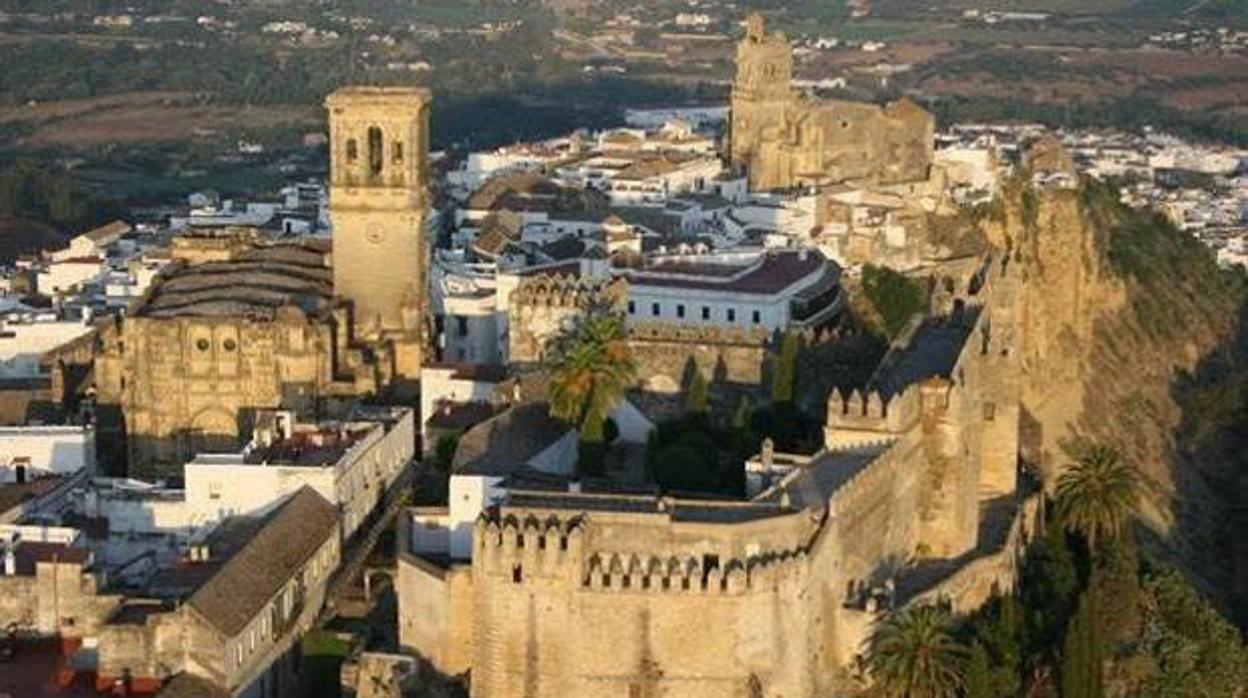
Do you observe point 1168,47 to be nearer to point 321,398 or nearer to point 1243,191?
point 1243,191

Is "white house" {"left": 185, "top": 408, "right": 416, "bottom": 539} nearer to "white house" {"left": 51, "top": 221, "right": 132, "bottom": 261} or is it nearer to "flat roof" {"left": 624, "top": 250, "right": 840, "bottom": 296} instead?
"flat roof" {"left": 624, "top": 250, "right": 840, "bottom": 296}

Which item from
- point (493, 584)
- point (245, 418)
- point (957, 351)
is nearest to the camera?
point (493, 584)

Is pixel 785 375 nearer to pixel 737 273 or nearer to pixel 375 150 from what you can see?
pixel 737 273

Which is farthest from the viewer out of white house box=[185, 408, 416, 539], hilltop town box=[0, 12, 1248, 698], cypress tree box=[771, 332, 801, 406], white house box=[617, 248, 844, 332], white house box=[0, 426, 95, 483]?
white house box=[617, 248, 844, 332]

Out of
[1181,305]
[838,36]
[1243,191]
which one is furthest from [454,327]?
[838,36]

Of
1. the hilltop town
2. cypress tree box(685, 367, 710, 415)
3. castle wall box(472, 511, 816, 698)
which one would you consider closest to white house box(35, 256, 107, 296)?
the hilltop town

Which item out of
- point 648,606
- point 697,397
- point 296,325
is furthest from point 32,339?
point 648,606

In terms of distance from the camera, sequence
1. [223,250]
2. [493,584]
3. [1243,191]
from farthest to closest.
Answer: [1243,191] < [223,250] < [493,584]
